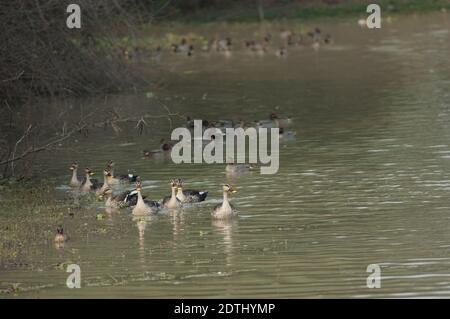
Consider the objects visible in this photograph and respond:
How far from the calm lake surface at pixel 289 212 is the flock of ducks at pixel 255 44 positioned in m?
11.1

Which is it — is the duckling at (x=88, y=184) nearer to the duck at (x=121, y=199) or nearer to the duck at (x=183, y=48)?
the duck at (x=121, y=199)

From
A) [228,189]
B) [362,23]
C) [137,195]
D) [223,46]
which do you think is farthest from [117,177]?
[362,23]

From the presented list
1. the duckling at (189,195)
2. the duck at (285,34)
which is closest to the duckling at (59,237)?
the duckling at (189,195)

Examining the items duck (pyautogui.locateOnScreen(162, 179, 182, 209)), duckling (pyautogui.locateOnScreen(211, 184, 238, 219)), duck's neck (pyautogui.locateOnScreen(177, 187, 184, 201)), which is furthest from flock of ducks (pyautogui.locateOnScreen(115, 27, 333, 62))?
duckling (pyautogui.locateOnScreen(211, 184, 238, 219))

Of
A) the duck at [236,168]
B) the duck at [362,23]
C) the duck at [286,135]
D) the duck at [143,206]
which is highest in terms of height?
the duck at [362,23]

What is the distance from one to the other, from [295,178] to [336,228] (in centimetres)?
379

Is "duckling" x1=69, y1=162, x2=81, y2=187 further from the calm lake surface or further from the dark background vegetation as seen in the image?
the dark background vegetation

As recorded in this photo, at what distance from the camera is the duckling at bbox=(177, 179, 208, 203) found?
1727 centimetres

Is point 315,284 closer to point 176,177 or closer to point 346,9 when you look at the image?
point 176,177

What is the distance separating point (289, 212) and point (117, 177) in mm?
3877

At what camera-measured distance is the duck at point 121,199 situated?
17.4 meters

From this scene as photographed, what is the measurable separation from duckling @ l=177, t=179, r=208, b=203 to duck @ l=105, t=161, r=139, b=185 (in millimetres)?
1722

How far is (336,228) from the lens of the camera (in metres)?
15.2

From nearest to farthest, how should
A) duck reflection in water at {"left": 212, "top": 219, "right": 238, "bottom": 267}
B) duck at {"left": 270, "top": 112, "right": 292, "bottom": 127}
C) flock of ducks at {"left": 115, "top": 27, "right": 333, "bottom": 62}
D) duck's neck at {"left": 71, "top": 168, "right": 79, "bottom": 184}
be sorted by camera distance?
duck reflection in water at {"left": 212, "top": 219, "right": 238, "bottom": 267} → duck's neck at {"left": 71, "top": 168, "right": 79, "bottom": 184} → duck at {"left": 270, "top": 112, "right": 292, "bottom": 127} → flock of ducks at {"left": 115, "top": 27, "right": 333, "bottom": 62}
